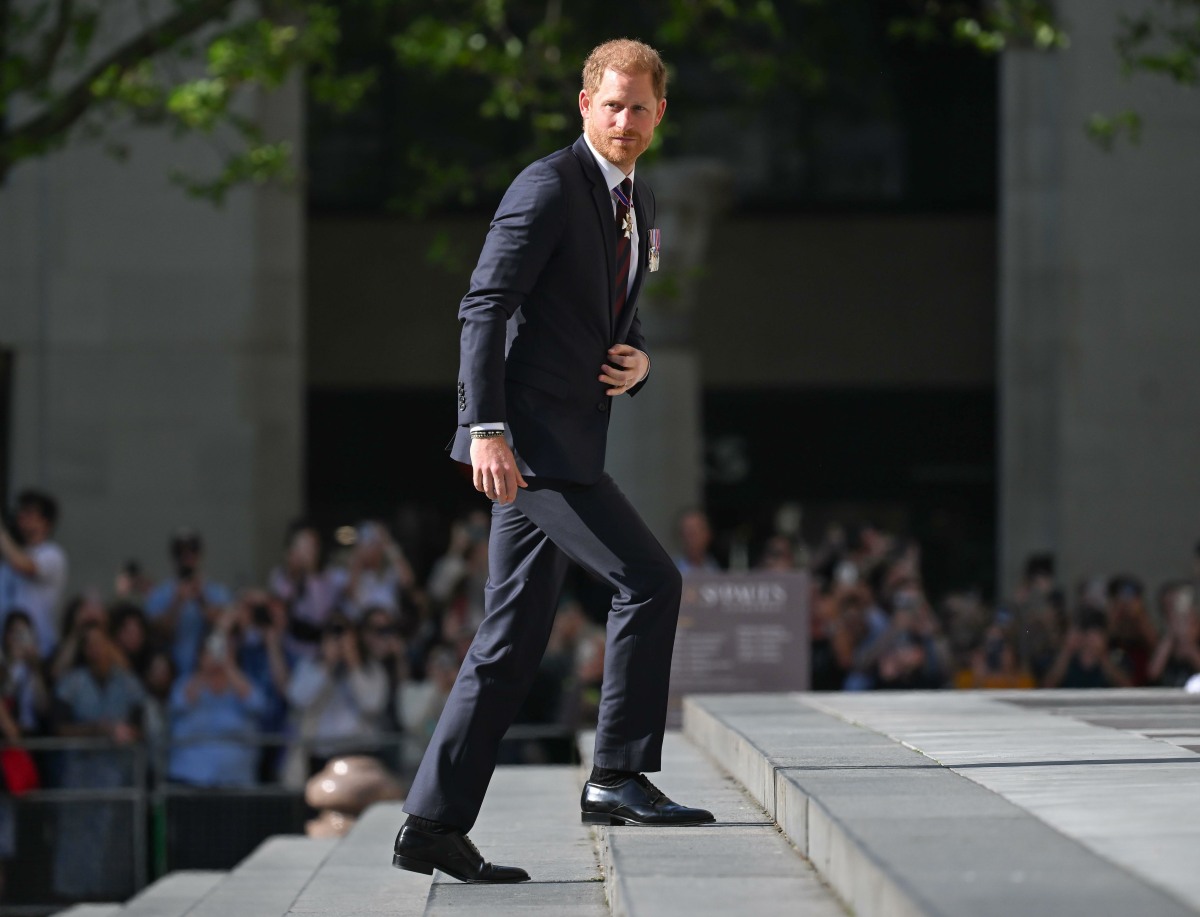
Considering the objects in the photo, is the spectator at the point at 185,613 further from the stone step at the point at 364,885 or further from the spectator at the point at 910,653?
the stone step at the point at 364,885

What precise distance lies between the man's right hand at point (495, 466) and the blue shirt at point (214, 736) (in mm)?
6929

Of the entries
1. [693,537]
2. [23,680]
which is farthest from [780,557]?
[23,680]

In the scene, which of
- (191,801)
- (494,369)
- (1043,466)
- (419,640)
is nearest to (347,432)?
(1043,466)

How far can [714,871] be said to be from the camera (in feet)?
14.3

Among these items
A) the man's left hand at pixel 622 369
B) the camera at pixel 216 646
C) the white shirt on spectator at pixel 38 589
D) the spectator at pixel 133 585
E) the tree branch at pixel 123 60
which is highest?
the tree branch at pixel 123 60

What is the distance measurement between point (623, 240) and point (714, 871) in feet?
5.43

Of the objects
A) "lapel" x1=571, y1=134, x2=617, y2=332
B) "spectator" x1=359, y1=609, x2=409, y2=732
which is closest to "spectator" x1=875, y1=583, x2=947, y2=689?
"spectator" x1=359, y1=609, x2=409, y2=732

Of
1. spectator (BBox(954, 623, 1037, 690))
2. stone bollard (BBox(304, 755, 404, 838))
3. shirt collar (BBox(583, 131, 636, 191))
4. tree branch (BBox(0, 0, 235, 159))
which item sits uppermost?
tree branch (BBox(0, 0, 235, 159))

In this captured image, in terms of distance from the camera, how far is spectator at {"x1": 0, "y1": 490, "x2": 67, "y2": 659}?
12.2m

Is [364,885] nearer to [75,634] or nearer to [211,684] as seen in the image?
[211,684]

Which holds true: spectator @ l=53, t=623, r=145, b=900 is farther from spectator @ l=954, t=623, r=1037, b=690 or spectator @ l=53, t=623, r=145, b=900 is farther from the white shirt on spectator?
spectator @ l=954, t=623, r=1037, b=690

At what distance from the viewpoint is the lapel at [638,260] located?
16.4 ft

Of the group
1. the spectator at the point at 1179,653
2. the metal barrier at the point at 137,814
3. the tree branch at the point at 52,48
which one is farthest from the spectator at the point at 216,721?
the spectator at the point at 1179,653

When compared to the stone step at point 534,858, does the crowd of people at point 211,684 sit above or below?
below
